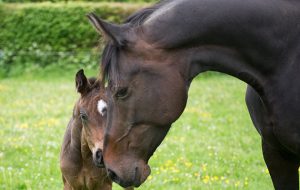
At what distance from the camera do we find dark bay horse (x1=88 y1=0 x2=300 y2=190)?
3.15 meters

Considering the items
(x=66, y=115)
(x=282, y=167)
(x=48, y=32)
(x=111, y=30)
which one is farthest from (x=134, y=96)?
(x=48, y=32)

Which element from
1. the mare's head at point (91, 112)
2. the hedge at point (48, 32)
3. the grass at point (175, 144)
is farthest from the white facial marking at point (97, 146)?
the hedge at point (48, 32)

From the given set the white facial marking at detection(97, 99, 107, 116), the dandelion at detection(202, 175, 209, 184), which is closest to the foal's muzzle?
the white facial marking at detection(97, 99, 107, 116)

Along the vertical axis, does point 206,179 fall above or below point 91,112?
below

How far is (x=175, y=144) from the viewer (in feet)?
29.3

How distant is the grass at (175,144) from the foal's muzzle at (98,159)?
229 centimetres

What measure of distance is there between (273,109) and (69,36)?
15.4m

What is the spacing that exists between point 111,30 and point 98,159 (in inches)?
51.4

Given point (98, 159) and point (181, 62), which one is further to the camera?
point (98, 159)

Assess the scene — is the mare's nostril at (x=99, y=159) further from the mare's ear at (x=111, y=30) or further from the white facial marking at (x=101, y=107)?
the mare's ear at (x=111, y=30)

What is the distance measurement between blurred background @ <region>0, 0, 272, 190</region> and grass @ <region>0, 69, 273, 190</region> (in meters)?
0.01

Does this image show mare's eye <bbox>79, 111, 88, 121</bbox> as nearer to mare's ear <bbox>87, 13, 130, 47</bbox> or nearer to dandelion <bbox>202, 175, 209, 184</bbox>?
mare's ear <bbox>87, 13, 130, 47</bbox>

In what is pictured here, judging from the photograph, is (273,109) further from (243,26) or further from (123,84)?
(123,84)

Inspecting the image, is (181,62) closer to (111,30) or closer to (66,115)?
(111,30)
